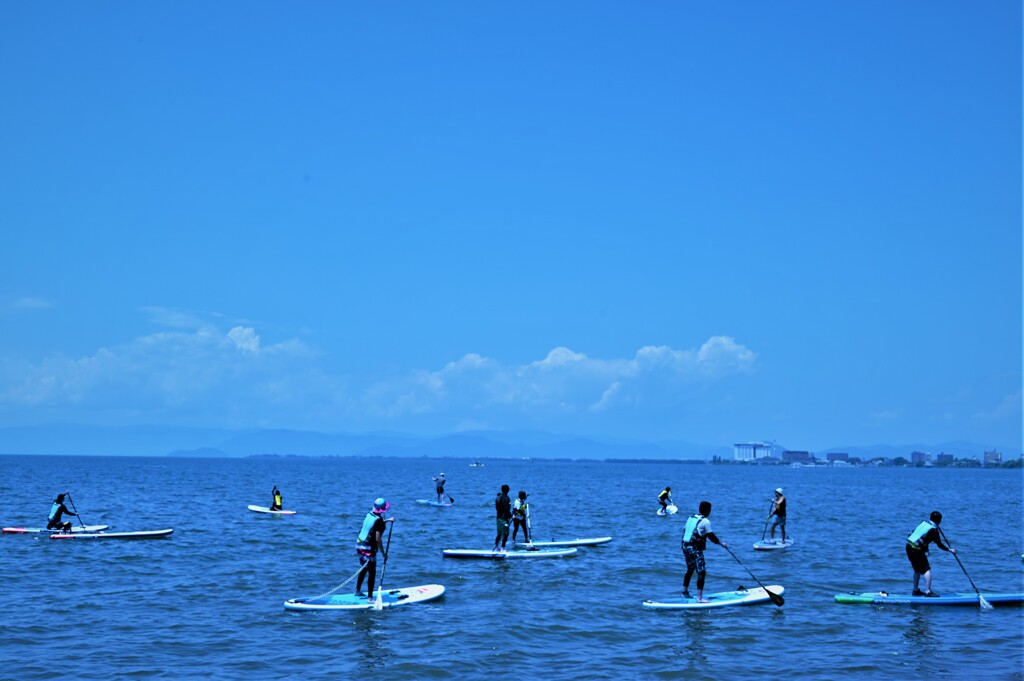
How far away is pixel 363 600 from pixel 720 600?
8.28 m

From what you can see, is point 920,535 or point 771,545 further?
point 771,545

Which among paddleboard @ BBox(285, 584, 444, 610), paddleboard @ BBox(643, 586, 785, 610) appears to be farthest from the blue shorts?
paddleboard @ BBox(285, 584, 444, 610)

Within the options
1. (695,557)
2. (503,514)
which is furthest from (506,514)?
(695,557)

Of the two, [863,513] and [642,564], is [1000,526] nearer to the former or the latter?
[863,513]

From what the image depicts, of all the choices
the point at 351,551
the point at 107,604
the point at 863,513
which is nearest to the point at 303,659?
the point at 107,604

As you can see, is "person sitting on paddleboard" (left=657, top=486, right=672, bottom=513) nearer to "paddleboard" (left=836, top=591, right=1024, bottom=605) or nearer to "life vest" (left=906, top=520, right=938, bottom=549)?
"paddleboard" (left=836, top=591, right=1024, bottom=605)

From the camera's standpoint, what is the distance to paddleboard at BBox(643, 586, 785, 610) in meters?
20.8

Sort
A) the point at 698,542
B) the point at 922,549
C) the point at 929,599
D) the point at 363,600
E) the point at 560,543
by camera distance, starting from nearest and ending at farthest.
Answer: the point at 363,600, the point at 698,542, the point at 929,599, the point at 922,549, the point at 560,543

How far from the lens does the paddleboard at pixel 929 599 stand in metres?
21.4

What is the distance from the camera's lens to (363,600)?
20.7m

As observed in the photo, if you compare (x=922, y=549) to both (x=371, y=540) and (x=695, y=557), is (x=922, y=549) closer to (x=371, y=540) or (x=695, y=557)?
(x=695, y=557)

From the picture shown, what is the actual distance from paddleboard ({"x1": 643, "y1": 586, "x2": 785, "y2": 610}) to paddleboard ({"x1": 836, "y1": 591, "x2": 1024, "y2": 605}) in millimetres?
1794

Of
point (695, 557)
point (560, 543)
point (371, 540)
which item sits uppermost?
point (371, 540)

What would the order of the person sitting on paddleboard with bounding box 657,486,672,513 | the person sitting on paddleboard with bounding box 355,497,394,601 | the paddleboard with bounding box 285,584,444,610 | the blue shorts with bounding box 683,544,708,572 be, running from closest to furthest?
the paddleboard with bounding box 285,584,444,610, the person sitting on paddleboard with bounding box 355,497,394,601, the blue shorts with bounding box 683,544,708,572, the person sitting on paddleboard with bounding box 657,486,672,513
